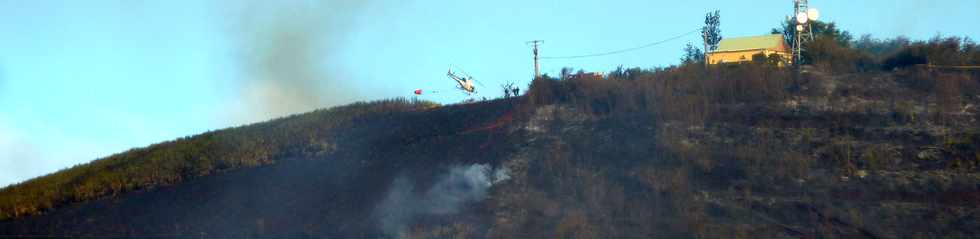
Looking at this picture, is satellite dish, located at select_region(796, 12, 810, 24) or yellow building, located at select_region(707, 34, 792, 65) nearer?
satellite dish, located at select_region(796, 12, 810, 24)

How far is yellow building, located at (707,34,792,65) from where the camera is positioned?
37250mm

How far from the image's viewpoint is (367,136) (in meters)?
24.1

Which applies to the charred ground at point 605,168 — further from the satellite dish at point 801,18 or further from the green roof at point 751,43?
the green roof at point 751,43

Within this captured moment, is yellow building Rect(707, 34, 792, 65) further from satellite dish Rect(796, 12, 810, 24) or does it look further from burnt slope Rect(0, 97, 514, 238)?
burnt slope Rect(0, 97, 514, 238)

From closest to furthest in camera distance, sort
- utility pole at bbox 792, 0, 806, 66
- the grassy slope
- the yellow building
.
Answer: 1. the grassy slope
2. utility pole at bbox 792, 0, 806, 66
3. the yellow building

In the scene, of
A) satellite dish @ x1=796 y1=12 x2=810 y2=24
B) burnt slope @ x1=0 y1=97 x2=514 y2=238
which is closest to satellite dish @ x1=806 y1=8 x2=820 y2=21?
satellite dish @ x1=796 y1=12 x2=810 y2=24

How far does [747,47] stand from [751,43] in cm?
39

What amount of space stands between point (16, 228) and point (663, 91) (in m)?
15.7

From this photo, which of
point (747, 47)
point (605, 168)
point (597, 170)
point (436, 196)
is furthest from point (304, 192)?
point (747, 47)

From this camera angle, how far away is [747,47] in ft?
124

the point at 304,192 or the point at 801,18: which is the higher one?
the point at 801,18

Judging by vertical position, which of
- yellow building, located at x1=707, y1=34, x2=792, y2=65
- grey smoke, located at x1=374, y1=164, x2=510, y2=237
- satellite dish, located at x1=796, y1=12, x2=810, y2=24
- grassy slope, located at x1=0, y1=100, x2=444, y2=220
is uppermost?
satellite dish, located at x1=796, y1=12, x2=810, y2=24

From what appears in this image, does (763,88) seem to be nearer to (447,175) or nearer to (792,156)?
(792,156)

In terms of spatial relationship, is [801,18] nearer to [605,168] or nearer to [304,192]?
[605,168]
